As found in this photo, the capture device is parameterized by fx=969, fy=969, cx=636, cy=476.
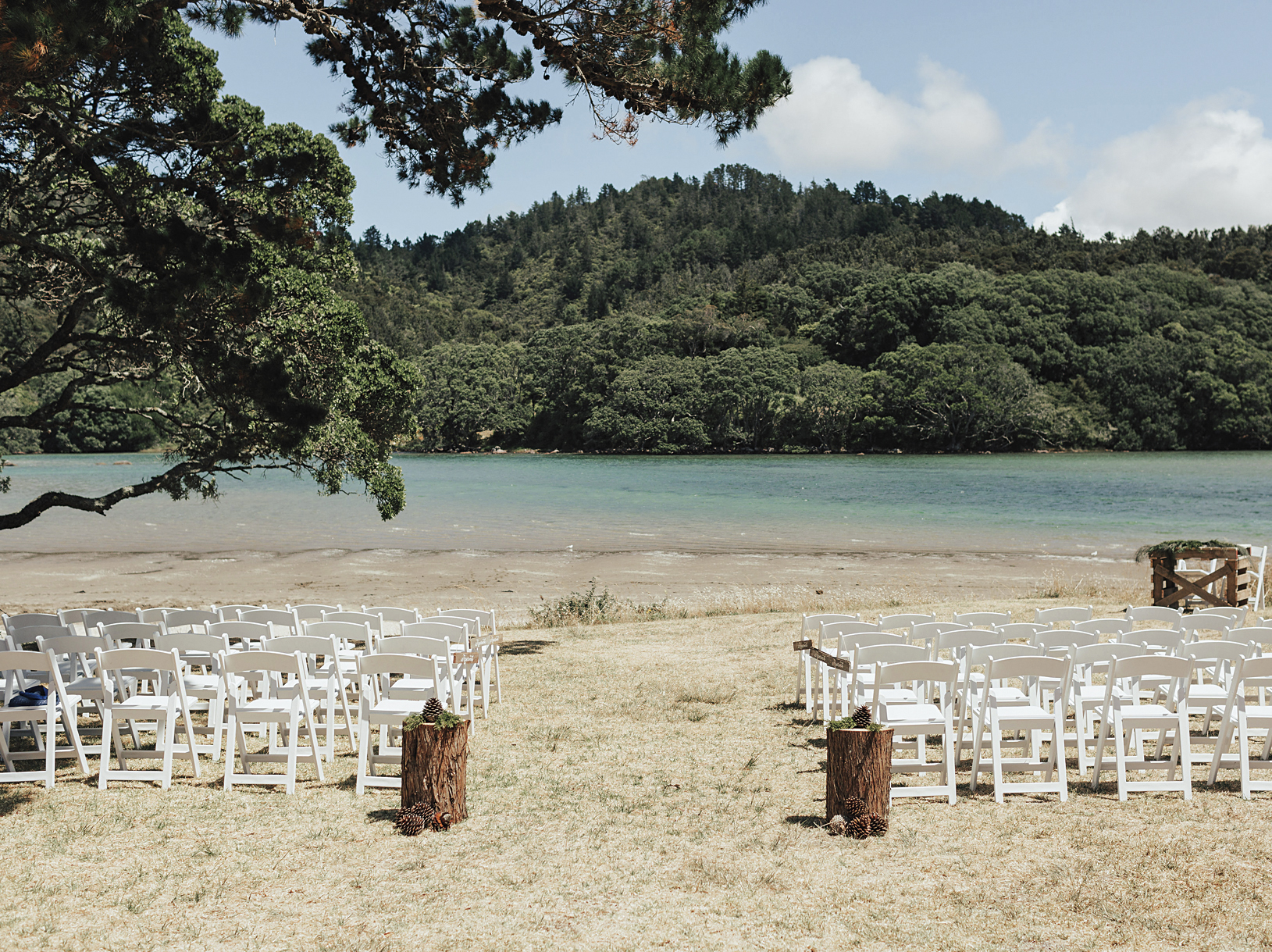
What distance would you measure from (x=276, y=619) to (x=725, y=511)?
106 ft

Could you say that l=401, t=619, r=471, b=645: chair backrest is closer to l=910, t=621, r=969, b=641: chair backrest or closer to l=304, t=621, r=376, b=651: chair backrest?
l=304, t=621, r=376, b=651: chair backrest

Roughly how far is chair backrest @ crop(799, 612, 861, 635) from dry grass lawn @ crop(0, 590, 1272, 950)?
1926mm

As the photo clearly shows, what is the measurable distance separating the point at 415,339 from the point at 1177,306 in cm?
8064

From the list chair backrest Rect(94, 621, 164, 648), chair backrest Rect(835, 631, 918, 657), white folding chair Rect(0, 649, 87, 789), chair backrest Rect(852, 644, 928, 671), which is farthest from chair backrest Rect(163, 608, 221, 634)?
chair backrest Rect(852, 644, 928, 671)

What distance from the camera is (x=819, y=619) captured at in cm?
909

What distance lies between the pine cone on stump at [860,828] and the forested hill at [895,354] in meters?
78.7

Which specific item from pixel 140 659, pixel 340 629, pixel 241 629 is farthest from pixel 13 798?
pixel 340 629

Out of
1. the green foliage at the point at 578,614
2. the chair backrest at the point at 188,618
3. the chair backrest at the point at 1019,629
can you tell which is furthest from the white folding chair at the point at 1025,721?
the green foliage at the point at 578,614

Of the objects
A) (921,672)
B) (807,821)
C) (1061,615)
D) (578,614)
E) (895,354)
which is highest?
(895,354)

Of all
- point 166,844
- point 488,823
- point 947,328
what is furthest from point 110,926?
point 947,328

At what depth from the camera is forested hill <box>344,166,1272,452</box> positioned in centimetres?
8031

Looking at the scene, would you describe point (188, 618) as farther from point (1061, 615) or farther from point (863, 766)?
point (1061, 615)

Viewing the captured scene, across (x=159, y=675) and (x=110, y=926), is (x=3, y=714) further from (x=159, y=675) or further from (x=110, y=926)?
(x=110, y=926)

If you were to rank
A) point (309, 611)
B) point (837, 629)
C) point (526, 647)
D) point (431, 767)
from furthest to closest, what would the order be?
point (526, 647)
point (309, 611)
point (837, 629)
point (431, 767)
